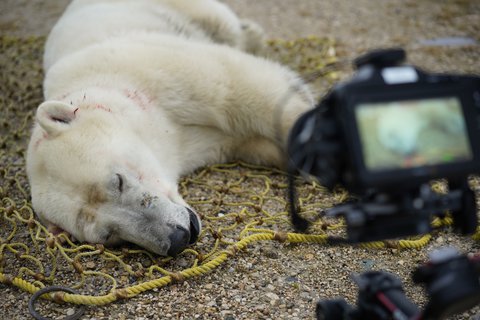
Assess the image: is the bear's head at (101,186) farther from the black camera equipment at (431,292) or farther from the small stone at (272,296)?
the black camera equipment at (431,292)

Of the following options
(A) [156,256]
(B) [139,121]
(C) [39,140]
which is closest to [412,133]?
(A) [156,256]

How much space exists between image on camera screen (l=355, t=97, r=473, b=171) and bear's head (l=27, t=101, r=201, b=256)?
1.19m

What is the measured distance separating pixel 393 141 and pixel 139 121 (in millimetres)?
1750

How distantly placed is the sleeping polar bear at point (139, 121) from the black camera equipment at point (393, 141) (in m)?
1.10

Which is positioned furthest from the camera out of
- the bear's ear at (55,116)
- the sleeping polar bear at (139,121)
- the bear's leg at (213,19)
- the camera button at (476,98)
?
the bear's leg at (213,19)

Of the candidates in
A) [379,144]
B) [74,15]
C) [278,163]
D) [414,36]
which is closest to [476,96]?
[379,144]

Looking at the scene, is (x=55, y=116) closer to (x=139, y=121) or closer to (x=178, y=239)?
(x=139, y=121)

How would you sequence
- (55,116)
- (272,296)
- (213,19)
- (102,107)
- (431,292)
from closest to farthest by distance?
(431,292)
(272,296)
(55,116)
(102,107)
(213,19)

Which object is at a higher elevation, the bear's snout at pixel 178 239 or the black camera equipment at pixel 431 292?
the black camera equipment at pixel 431 292

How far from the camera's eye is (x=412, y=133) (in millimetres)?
1277

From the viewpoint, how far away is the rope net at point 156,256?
7.50ft

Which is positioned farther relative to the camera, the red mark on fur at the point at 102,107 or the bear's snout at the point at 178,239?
the red mark on fur at the point at 102,107

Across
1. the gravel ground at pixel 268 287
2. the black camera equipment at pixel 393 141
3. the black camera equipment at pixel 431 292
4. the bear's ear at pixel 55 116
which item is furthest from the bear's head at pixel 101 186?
the black camera equipment at pixel 393 141

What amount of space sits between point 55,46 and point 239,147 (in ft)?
4.80
